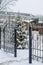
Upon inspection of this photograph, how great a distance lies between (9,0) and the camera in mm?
12008

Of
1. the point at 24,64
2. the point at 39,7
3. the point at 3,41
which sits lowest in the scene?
the point at 24,64

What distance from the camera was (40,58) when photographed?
5.92m

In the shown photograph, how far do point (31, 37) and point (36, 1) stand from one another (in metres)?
10.6

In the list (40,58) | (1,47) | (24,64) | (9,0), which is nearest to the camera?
(24,64)

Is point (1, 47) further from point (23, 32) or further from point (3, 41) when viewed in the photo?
point (23, 32)

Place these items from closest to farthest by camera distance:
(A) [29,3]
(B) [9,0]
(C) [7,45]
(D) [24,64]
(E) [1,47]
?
(D) [24,64] < (C) [7,45] < (E) [1,47] < (B) [9,0] < (A) [29,3]

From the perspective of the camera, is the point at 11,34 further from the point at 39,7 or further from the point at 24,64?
the point at 39,7

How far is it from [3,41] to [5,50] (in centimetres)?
54

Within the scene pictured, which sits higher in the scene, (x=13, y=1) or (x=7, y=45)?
(x=13, y=1)

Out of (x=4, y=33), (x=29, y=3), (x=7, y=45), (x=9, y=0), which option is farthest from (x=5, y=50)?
(x=29, y=3)

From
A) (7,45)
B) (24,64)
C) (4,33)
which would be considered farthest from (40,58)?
(4,33)

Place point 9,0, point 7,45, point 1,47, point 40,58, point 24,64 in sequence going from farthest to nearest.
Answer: point 9,0, point 1,47, point 7,45, point 40,58, point 24,64

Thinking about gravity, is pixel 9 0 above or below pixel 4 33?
above

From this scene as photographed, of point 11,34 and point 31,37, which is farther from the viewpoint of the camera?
point 11,34
